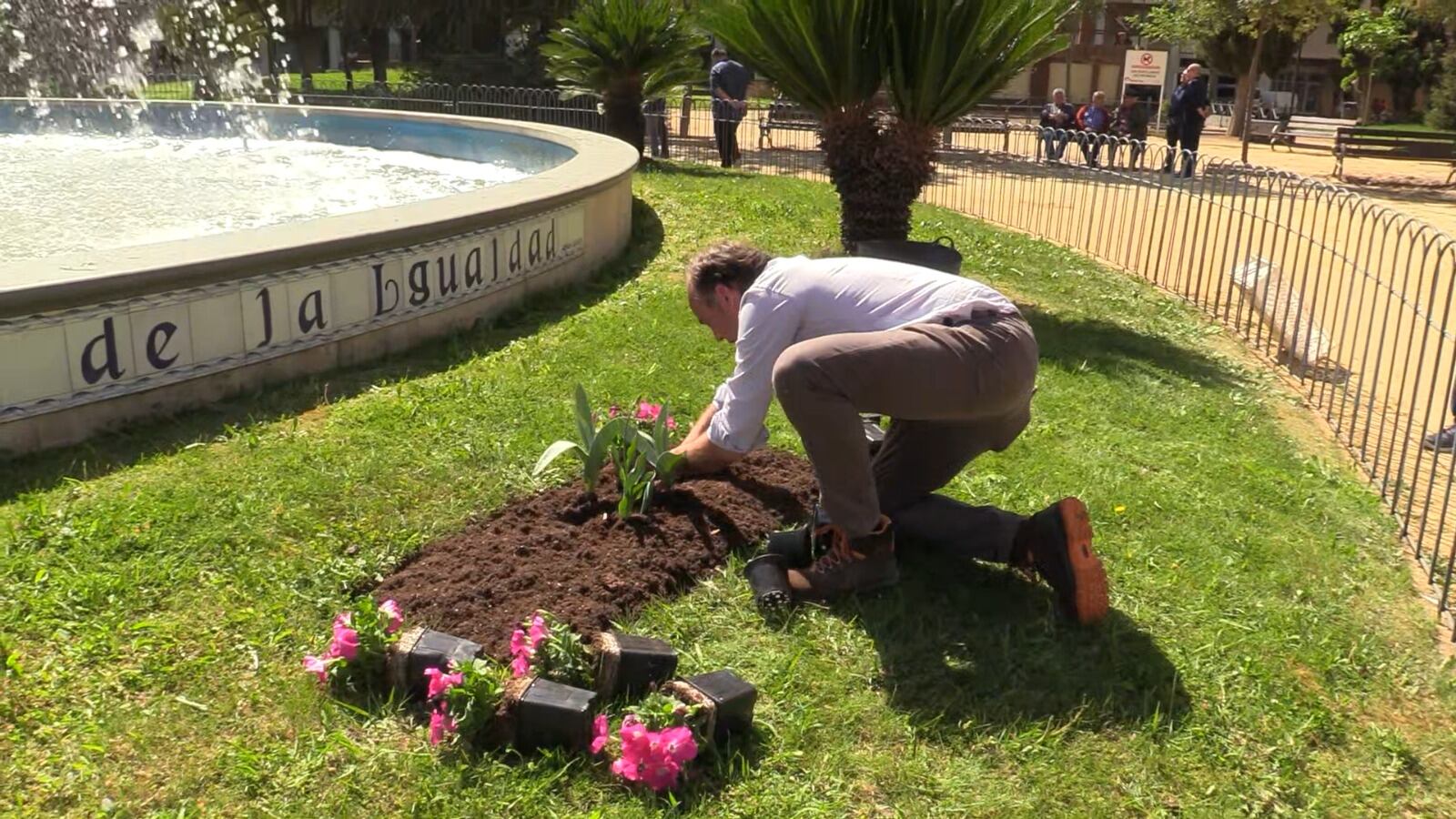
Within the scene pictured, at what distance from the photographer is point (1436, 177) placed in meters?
22.6

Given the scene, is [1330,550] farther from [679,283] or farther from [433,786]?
[679,283]

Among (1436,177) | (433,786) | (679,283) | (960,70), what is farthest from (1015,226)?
(1436,177)

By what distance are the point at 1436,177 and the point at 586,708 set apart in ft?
79.1

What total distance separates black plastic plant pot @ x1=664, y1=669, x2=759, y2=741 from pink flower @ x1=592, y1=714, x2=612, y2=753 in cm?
19

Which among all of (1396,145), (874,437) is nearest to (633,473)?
(874,437)

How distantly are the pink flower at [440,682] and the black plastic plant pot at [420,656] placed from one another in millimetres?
57

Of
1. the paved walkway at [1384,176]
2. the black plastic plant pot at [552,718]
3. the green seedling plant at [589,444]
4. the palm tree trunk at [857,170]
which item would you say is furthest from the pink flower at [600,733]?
the paved walkway at [1384,176]

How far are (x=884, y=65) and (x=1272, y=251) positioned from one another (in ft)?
9.68

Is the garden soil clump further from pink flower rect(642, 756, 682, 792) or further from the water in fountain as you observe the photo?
the water in fountain

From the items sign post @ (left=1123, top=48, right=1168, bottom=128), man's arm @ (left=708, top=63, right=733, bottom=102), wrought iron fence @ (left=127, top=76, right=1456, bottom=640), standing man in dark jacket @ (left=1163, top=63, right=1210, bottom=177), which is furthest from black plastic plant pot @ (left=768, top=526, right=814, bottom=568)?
sign post @ (left=1123, top=48, right=1168, bottom=128)

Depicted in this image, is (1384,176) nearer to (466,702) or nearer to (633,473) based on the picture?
(633,473)

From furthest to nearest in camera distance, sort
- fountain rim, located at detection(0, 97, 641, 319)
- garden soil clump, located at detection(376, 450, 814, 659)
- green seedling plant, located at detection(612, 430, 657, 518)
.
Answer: fountain rim, located at detection(0, 97, 641, 319) → green seedling plant, located at detection(612, 430, 657, 518) → garden soil clump, located at detection(376, 450, 814, 659)

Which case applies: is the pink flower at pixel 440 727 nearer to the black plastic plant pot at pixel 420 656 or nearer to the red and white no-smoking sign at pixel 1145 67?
the black plastic plant pot at pixel 420 656

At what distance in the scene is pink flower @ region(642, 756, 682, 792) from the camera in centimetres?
277
